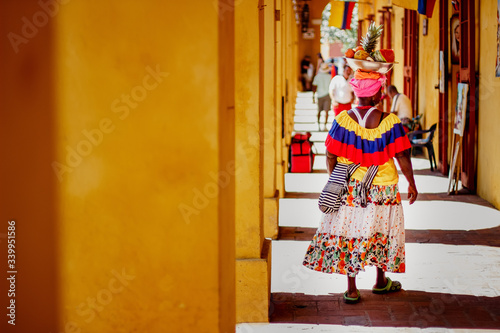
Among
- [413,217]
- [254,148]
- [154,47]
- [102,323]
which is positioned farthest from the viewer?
[413,217]

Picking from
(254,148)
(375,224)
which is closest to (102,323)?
(254,148)

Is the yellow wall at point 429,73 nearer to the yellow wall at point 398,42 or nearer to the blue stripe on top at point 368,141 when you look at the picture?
the yellow wall at point 398,42

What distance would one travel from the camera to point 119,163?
293 centimetres

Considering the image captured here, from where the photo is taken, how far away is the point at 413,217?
9070mm

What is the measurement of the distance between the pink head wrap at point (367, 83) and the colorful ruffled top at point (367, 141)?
22 cm

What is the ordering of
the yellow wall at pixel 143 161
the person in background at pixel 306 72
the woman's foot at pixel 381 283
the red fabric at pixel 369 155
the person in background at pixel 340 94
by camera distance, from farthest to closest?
the person in background at pixel 306 72 < the person in background at pixel 340 94 < the woman's foot at pixel 381 283 < the red fabric at pixel 369 155 < the yellow wall at pixel 143 161

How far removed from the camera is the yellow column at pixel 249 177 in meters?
5.31

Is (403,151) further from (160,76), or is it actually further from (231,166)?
(160,76)

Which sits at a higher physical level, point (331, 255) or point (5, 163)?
point (5, 163)

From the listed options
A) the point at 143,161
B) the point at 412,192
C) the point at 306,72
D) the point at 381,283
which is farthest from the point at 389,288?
the point at 306,72

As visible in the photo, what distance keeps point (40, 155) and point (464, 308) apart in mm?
3768

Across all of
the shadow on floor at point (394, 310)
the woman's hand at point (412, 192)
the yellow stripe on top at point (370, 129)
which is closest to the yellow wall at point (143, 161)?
the shadow on floor at point (394, 310)

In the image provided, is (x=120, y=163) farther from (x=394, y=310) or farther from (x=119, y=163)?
(x=394, y=310)

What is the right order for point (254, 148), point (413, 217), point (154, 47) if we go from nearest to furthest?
point (154, 47)
point (254, 148)
point (413, 217)
